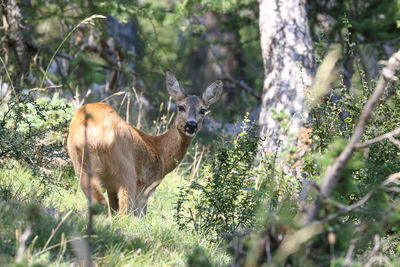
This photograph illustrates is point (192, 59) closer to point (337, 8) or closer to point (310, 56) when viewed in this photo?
point (337, 8)

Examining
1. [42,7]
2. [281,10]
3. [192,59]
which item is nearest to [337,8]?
[281,10]

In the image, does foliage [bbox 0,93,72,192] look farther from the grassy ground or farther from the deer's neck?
the deer's neck

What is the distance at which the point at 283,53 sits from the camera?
8.76 m

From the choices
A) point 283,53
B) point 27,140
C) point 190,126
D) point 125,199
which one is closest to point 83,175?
point 125,199

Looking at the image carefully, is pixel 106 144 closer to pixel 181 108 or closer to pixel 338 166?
Result: pixel 181 108

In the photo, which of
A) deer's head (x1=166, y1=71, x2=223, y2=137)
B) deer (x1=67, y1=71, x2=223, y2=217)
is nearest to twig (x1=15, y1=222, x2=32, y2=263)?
deer (x1=67, y1=71, x2=223, y2=217)

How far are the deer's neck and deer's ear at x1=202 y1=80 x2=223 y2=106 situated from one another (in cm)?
86

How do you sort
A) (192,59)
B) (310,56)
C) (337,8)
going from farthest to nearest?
1. (192,59)
2. (337,8)
3. (310,56)

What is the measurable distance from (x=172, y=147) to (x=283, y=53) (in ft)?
9.80

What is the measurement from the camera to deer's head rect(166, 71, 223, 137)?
6.95m

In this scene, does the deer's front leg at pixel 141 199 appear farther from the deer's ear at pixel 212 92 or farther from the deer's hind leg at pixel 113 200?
the deer's ear at pixel 212 92

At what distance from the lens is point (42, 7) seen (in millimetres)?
9570

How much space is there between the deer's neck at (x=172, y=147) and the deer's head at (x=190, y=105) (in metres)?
0.10

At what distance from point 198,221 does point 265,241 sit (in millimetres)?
2363
